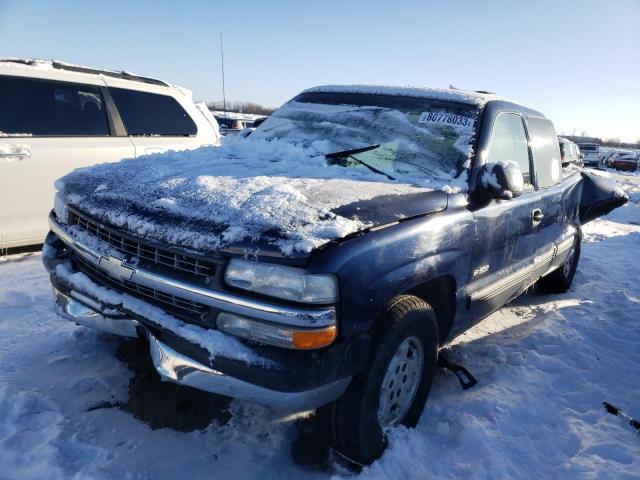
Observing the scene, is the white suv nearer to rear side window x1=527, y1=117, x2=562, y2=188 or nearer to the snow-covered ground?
the snow-covered ground

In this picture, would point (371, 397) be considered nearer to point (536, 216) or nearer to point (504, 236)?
point (504, 236)

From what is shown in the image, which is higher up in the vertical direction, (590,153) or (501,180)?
(501,180)

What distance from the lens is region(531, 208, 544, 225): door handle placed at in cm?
342

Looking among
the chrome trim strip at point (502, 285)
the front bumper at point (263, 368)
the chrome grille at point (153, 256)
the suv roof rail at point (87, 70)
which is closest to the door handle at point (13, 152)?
the suv roof rail at point (87, 70)

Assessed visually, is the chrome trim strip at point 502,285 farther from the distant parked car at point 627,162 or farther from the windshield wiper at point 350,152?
the distant parked car at point 627,162

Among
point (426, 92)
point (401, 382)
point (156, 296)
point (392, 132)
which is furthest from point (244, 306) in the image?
point (426, 92)

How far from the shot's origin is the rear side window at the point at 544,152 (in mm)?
3660

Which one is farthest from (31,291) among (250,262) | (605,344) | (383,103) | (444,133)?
(605,344)

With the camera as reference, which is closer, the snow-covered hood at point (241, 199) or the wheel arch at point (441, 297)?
the snow-covered hood at point (241, 199)

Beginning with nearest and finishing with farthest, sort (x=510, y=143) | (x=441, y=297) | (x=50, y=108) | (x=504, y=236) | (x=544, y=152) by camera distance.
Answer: (x=441, y=297) → (x=504, y=236) → (x=510, y=143) → (x=544, y=152) → (x=50, y=108)

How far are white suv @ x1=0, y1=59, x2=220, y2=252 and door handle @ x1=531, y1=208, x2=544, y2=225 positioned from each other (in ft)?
12.7

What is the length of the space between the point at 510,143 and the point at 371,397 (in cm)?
211

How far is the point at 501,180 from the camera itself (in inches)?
103

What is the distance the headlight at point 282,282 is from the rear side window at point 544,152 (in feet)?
8.20
